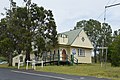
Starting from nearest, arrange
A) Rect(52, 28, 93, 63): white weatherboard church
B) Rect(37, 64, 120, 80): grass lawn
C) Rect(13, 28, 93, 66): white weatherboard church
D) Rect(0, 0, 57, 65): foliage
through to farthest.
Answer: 1. Rect(37, 64, 120, 80): grass lawn
2. Rect(0, 0, 57, 65): foliage
3. Rect(13, 28, 93, 66): white weatherboard church
4. Rect(52, 28, 93, 63): white weatherboard church

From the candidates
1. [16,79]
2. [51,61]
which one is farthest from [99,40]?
[16,79]

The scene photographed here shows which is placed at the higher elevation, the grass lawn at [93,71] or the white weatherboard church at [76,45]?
the white weatherboard church at [76,45]

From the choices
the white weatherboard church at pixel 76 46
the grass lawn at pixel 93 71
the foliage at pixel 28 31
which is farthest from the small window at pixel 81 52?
the grass lawn at pixel 93 71

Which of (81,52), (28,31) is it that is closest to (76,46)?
(81,52)

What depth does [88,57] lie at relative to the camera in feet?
169

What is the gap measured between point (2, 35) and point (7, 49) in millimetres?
2584

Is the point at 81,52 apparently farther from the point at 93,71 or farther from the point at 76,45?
the point at 93,71

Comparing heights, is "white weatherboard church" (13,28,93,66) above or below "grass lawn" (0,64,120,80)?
above

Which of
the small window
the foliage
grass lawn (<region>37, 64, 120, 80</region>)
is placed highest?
the foliage

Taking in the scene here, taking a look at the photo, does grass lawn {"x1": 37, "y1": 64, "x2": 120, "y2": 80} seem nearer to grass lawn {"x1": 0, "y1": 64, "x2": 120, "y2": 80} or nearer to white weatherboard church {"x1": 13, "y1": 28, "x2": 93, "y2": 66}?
grass lawn {"x1": 0, "y1": 64, "x2": 120, "y2": 80}

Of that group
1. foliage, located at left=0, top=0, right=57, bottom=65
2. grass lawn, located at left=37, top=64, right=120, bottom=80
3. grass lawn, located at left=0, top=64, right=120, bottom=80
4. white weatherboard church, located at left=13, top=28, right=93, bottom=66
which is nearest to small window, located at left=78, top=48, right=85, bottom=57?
white weatherboard church, located at left=13, top=28, right=93, bottom=66

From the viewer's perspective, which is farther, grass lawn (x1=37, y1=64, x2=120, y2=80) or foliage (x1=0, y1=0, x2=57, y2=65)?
foliage (x1=0, y1=0, x2=57, y2=65)

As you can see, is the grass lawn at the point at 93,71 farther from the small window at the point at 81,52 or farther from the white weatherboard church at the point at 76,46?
the small window at the point at 81,52

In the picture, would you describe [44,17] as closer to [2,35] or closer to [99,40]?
[2,35]
